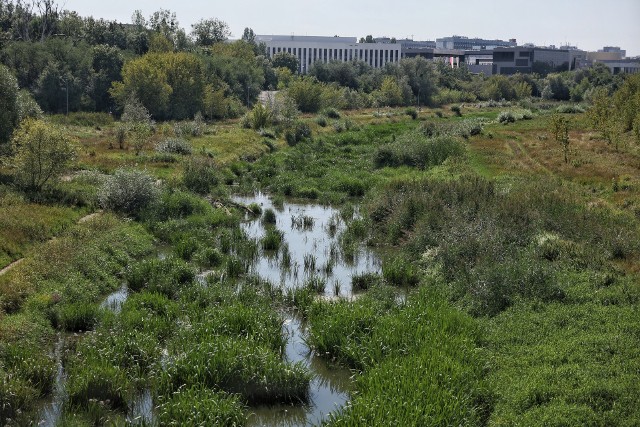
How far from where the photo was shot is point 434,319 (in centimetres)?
1909

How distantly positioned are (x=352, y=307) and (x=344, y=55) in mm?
180554

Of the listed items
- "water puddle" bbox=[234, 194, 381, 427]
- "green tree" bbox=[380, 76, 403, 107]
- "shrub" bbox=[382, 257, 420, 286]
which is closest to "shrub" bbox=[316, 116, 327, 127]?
"water puddle" bbox=[234, 194, 381, 427]

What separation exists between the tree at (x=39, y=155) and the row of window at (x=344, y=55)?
161m

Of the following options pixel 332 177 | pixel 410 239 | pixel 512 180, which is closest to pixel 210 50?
pixel 332 177

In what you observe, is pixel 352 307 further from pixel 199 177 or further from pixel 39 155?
pixel 199 177

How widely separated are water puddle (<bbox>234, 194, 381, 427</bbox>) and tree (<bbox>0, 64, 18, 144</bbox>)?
1255 centimetres

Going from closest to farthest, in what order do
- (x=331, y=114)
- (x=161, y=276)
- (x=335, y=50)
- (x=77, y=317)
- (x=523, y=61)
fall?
1. (x=77, y=317)
2. (x=161, y=276)
3. (x=331, y=114)
4. (x=523, y=61)
5. (x=335, y=50)

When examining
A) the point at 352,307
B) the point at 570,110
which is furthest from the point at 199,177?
the point at 570,110

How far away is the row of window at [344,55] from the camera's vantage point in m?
191

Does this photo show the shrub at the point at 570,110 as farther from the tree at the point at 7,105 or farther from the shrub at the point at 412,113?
the tree at the point at 7,105

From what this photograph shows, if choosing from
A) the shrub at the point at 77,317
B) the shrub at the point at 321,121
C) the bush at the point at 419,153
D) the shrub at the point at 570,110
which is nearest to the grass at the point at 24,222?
the shrub at the point at 77,317

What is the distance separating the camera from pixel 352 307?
20.2 m

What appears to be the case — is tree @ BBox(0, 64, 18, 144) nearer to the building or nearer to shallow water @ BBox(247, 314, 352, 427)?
shallow water @ BBox(247, 314, 352, 427)

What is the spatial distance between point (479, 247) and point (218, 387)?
1216cm
